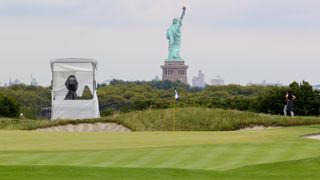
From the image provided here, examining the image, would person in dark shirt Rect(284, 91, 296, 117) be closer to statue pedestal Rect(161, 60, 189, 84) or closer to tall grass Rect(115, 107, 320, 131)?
tall grass Rect(115, 107, 320, 131)

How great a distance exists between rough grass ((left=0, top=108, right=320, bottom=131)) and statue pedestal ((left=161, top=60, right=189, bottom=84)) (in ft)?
447

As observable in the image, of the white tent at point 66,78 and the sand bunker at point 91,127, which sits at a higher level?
the white tent at point 66,78

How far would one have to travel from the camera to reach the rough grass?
43.1m

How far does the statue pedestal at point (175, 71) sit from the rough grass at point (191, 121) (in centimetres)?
13637

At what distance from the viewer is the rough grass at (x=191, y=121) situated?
43.1 m

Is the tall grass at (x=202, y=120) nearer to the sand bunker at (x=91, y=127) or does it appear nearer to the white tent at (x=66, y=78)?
the sand bunker at (x=91, y=127)

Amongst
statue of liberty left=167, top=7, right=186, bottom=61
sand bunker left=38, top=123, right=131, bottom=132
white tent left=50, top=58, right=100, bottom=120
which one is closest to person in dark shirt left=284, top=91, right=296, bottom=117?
sand bunker left=38, top=123, right=131, bottom=132

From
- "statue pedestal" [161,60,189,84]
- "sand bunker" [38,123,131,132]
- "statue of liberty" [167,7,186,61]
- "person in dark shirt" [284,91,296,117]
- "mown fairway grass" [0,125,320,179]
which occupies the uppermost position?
"statue of liberty" [167,7,186,61]

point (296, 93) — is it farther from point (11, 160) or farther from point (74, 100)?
point (11, 160)

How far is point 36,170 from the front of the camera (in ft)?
58.4

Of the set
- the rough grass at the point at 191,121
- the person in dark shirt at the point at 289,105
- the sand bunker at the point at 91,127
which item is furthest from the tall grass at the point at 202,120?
the person in dark shirt at the point at 289,105

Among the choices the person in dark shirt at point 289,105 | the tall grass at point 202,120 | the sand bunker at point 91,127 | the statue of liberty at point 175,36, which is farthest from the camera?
the statue of liberty at point 175,36

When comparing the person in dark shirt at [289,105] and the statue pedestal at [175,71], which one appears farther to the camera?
the statue pedestal at [175,71]

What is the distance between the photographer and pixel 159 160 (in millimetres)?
20453
